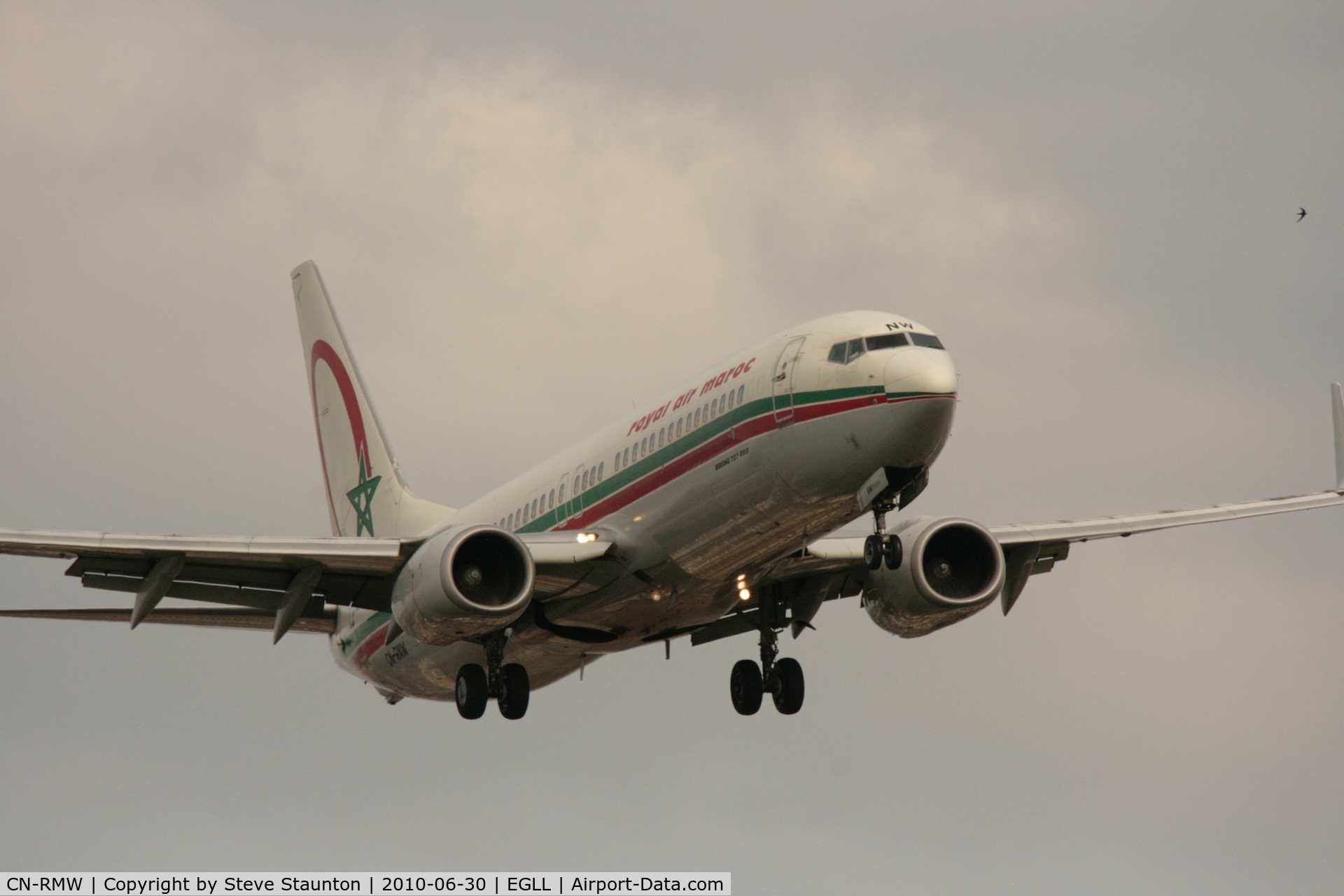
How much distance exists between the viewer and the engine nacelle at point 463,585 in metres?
32.8

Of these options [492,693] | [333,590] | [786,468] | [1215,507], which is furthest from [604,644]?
[1215,507]

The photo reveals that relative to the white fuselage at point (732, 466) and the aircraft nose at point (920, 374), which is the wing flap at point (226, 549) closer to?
the white fuselage at point (732, 466)

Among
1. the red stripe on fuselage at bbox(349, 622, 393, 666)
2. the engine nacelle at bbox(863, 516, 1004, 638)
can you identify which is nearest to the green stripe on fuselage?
the engine nacelle at bbox(863, 516, 1004, 638)

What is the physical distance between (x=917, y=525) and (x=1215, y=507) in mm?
8776

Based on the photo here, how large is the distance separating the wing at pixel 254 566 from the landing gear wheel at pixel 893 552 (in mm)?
5437

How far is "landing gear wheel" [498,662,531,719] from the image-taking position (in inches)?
1444

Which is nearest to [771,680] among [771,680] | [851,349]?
[771,680]

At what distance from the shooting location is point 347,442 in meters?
50.3

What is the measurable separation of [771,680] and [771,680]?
0.05 ft

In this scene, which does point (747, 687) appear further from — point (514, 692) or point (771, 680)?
point (514, 692)

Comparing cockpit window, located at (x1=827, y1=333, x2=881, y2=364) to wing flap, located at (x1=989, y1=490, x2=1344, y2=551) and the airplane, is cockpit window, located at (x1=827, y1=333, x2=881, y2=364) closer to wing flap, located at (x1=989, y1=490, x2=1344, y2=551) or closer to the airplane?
the airplane

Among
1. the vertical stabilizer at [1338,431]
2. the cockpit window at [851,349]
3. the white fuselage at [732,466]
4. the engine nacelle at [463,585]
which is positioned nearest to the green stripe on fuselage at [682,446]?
the white fuselage at [732,466]

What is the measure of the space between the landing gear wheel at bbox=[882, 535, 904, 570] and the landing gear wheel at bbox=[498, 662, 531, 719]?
8.87 meters

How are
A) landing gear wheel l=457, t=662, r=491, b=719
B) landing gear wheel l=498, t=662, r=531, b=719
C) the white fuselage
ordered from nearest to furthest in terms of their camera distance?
the white fuselage < landing gear wheel l=498, t=662, r=531, b=719 < landing gear wheel l=457, t=662, r=491, b=719
